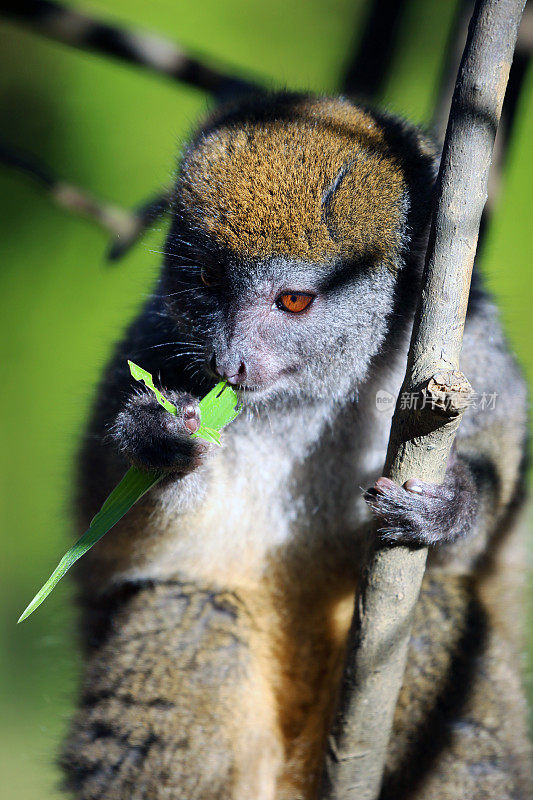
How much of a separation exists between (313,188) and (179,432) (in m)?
0.91

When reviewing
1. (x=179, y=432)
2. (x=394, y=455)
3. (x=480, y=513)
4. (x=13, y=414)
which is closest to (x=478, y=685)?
(x=480, y=513)

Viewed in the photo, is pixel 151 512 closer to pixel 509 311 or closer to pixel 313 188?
pixel 313 188

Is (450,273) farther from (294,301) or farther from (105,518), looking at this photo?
(105,518)

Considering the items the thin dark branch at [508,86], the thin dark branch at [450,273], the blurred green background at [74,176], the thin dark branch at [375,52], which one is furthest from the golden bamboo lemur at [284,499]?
the blurred green background at [74,176]

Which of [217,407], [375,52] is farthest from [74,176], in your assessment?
[217,407]

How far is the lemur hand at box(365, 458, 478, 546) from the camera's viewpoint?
7.64 ft

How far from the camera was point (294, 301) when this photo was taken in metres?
2.58

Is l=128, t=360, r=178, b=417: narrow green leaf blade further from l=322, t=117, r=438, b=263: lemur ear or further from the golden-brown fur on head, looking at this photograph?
l=322, t=117, r=438, b=263: lemur ear

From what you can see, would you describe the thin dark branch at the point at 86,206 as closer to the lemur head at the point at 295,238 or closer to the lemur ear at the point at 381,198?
the lemur head at the point at 295,238

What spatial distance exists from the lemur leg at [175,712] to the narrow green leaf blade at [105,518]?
2.36 feet

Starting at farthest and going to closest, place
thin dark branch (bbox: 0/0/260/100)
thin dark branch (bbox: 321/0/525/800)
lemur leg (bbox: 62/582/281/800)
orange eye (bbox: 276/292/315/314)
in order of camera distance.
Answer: thin dark branch (bbox: 0/0/260/100) < lemur leg (bbox: 62/582/281/800) < orange eye (bbox: 276/292/315/314) < thin dark branch (bbox: 321/0/525/800)

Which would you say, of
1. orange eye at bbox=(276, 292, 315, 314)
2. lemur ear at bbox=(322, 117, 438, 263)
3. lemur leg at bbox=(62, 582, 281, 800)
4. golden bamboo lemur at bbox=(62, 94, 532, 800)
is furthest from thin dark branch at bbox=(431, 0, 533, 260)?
lemur leg at bbox=(62, 582, 281, 800)

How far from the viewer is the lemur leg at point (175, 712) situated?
9.67ft

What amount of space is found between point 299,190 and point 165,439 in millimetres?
921
